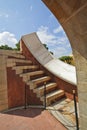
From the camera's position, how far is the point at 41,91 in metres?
4.15

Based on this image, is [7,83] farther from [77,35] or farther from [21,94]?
[77,35]

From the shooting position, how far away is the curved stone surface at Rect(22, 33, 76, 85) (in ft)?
14.3

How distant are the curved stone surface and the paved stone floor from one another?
1339 millimetres

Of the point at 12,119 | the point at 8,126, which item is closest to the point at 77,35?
the point at 8,126

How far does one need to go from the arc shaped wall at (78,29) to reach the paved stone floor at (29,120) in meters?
1.35

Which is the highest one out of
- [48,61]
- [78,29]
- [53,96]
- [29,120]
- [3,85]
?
[78,29]

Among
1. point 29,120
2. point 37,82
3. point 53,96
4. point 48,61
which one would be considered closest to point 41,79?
point 37,82

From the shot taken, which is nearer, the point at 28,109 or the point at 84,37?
the point at 84,37

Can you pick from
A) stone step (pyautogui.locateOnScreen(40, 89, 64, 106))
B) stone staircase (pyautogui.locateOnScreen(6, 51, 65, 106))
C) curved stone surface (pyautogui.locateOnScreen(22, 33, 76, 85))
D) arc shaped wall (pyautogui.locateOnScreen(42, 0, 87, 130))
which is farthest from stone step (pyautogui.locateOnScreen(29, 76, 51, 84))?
arc shaped wall (pyautogui.locateOnScreen(42, 0, 87, 130))

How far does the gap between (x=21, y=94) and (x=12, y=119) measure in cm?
113

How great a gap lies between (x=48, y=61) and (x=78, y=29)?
382cm

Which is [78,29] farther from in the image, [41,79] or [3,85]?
[41,79]

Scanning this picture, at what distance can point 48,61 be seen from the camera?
529 cm

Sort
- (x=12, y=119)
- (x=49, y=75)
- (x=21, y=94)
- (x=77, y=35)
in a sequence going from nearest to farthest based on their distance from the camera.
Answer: (x=77, y=35) → (x=12, y=119) → (x=21, y=94) → (x=49, y=75)
